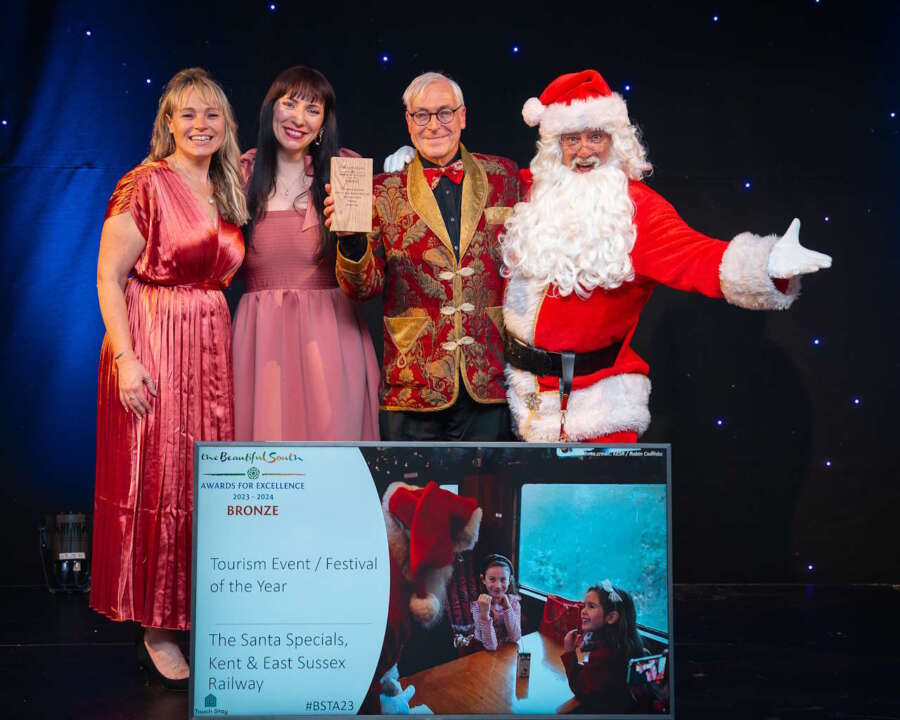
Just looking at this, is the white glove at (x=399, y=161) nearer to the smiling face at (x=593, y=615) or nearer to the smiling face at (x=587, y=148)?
the smiling face at (x=587, y=148)

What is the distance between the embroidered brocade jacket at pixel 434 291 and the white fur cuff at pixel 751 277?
26.4 inches

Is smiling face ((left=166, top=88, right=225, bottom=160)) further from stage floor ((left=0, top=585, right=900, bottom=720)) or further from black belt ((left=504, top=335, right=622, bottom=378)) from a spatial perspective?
stage floor ((left=0, top=585, right=900, bottom=720))

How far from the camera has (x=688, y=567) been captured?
13.3ft

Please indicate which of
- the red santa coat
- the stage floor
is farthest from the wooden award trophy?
the stage floor

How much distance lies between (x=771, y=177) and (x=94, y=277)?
2.65m

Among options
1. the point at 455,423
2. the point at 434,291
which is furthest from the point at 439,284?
the point at 455,423

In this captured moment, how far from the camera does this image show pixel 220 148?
2795 mm

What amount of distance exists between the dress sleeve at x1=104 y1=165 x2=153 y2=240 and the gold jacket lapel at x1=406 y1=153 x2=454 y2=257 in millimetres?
684

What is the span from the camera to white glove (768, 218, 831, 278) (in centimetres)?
223

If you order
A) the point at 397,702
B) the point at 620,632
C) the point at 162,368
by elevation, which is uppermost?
the point at 162,368

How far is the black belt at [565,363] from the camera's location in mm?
2615

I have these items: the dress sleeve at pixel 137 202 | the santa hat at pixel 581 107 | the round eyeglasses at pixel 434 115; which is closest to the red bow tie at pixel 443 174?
the round eyeglasses at pixel 434 115

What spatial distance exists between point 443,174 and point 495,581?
124 centimetres

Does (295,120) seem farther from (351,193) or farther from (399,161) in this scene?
(351,193)
